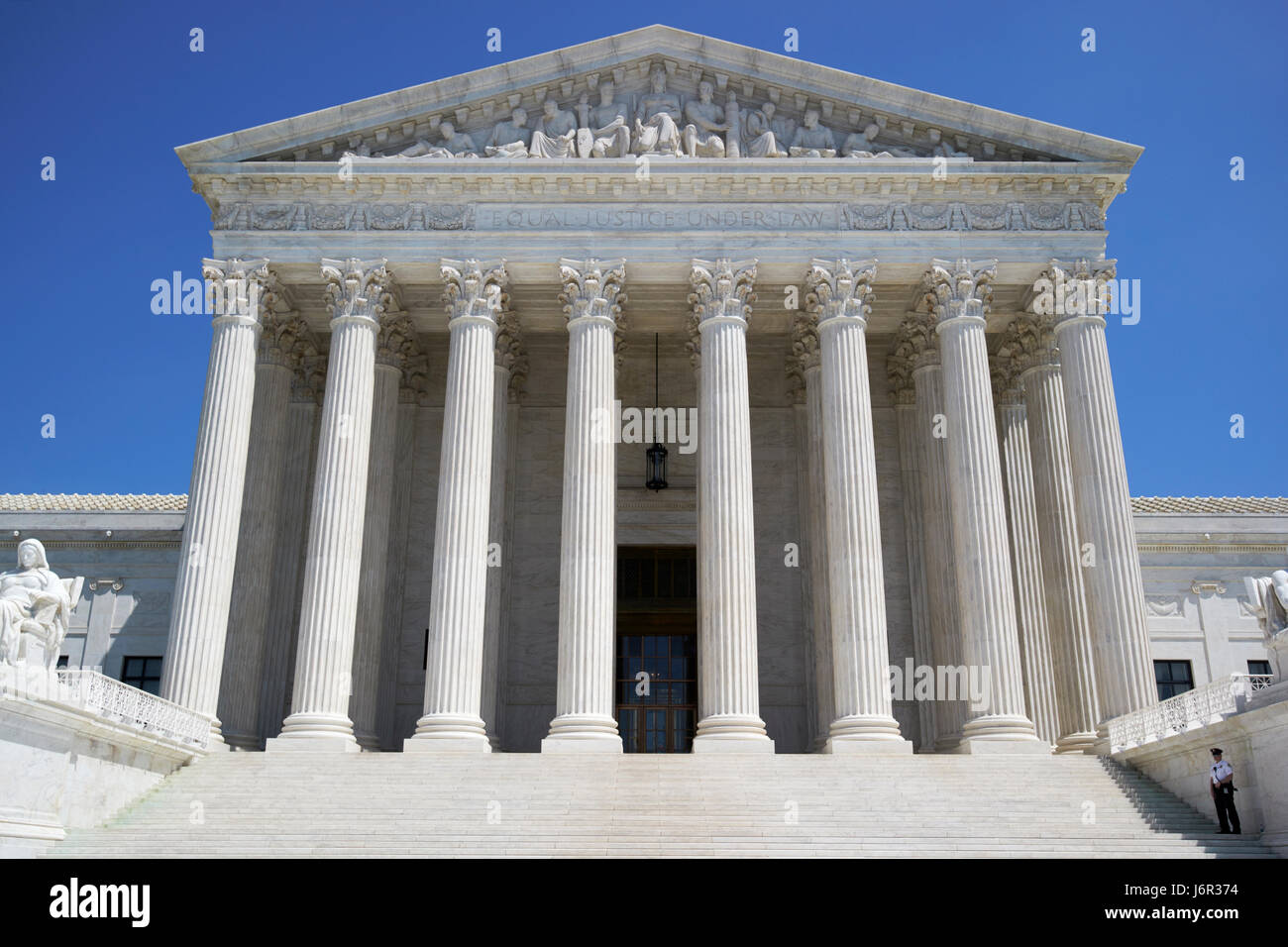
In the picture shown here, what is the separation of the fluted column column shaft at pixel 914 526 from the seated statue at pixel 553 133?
13.3 meters

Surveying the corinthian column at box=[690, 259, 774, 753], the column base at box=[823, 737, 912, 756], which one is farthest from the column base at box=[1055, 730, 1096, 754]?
the corinthian column at box=[690, 259, 774, 753]

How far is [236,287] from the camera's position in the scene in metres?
29.8

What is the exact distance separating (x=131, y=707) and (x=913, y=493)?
75.7ft

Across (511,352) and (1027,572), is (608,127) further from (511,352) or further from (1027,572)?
(1027,572)

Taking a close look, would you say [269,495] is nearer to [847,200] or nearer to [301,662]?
[301,662]

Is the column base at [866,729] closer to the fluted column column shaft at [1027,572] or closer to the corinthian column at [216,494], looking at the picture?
the fluted column column shaft at [1027,572]

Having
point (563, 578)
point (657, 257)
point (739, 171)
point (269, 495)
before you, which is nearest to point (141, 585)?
point (269, 495)

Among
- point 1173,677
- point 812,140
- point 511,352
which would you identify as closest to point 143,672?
point 511,352

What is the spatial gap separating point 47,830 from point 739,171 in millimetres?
22485

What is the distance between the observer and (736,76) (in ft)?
105

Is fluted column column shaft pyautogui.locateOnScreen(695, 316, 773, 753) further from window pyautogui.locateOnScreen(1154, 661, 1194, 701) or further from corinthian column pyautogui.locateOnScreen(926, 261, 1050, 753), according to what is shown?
window pyautogui.locateOnScreen(1154, 661, 1194, 701)

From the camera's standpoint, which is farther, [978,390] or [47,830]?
[978,390]

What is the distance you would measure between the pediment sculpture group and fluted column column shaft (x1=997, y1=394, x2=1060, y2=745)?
8579mm

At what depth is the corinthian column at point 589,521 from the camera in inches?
1049
